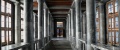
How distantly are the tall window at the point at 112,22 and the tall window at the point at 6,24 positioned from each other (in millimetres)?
10343

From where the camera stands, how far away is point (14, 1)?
719 inches

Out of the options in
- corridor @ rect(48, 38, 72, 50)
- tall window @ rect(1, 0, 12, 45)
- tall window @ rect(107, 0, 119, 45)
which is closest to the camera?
tall window @ rect(1, 0, 12, 45)

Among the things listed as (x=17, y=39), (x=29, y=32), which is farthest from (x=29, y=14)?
(x=17, y=39)

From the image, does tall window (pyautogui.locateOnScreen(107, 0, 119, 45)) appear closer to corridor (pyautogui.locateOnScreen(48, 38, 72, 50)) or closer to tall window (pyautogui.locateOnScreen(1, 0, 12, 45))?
corridor (pyautogui.locateOnScreen(48, 38, 72, 50))

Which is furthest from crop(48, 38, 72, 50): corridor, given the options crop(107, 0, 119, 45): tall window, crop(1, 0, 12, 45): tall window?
crop(1, 0, 12, 45): tall window

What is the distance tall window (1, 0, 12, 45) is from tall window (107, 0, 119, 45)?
33.9 feet

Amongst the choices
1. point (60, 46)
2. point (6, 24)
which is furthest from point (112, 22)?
point (6, 24)

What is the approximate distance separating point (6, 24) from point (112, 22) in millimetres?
10697

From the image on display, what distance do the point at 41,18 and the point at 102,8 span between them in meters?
7.03

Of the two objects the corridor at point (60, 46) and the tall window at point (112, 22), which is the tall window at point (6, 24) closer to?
the corridor at point (60, 46)

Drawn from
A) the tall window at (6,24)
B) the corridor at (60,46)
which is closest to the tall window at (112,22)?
the corridor at (60,46)

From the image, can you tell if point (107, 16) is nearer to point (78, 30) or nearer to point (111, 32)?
point (111, 32)

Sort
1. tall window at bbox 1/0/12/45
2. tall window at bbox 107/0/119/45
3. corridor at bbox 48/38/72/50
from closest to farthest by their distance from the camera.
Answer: tall window at bbox 1/0/12/45 < tall window at bbox 107/0/119/45 < corridor at bbox 48/38/72/50

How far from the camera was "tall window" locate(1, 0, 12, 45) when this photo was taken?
650 inches
